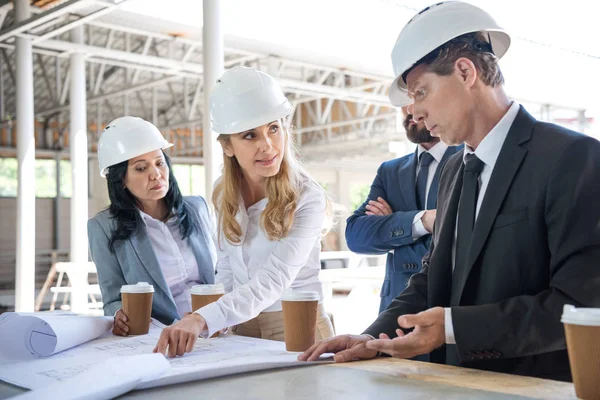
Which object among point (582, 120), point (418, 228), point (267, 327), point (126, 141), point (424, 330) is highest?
point (582, 120)

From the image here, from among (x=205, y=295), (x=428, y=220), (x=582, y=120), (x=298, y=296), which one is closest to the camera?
(x=298, y=296)

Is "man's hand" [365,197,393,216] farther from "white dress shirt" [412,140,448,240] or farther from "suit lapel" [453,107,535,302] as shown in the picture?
"suit lapel" [453,107,535,302]

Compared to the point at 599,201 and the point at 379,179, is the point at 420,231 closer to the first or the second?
the point at 379,179

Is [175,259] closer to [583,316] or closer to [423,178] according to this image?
[423,178]

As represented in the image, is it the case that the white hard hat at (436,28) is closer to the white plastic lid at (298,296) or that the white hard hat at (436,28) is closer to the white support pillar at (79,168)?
the white plastic lid at (298,296)

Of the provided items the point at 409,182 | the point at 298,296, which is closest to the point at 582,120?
the point at 409,182

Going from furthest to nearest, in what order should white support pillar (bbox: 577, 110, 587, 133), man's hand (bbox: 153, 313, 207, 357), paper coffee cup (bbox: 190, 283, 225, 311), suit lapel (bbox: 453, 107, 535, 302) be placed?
1. white support pillar (bbox: 577, 110, 587, 133)
2. paper coffee cup (bbox: 190, 283, 225, 311)
3. man's hand (bbox: 153, 313, 207, 357)
4. suit lapel (bbox: 453, 107, 535, 302)

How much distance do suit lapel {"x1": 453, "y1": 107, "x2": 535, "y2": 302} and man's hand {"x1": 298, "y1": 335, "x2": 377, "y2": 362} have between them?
0.29 m

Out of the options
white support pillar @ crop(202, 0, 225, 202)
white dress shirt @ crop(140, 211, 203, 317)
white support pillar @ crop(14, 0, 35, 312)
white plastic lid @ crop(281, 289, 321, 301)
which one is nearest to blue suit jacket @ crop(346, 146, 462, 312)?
white dress shirt @ crop(140, 211, 203, 317)

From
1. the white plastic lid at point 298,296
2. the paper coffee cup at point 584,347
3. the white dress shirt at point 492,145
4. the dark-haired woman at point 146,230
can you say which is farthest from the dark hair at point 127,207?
the paper coffee cup at point 584,347

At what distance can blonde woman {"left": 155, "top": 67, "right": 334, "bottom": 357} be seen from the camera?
8.04ft

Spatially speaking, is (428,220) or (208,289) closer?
(208,289)

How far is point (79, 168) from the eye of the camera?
1007 cm

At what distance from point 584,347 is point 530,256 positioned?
48cm
